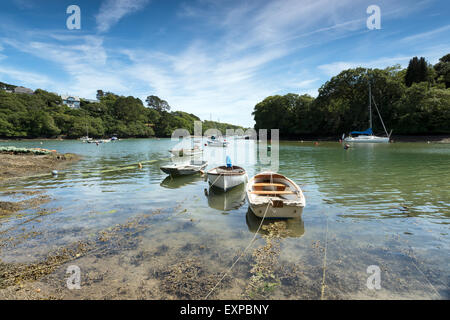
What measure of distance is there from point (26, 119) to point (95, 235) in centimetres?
13293

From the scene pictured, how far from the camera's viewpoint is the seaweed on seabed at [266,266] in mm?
5184

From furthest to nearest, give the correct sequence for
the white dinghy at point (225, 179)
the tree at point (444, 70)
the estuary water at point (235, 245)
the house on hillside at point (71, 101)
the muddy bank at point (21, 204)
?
the house on hillside at point (71, 101) → the tree at point (444, 70) → the white dinghy at point (225, 179) → the muddy bank at point (21, 204) → the estuary water at point (235, 245)

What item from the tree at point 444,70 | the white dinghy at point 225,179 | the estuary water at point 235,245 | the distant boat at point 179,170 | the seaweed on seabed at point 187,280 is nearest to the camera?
the seaweed on seabed at point 187,280

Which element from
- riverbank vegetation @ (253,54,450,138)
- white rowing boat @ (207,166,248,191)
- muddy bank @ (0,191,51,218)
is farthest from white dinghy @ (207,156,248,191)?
riverbank vegetation @ (253,54,450,138)

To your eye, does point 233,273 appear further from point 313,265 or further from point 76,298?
point 76,298

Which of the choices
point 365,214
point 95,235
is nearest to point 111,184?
point 95,235

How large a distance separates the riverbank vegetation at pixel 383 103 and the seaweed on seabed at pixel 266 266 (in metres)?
76.4

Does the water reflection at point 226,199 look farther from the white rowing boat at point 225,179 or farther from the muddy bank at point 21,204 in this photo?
the muddy bank at point 21,204

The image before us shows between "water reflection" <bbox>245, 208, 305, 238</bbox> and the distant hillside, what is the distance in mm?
128732

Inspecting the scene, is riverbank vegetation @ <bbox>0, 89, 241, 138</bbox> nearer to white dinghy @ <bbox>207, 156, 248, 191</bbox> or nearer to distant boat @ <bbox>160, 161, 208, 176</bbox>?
distant boat @ <bbox>160, 161, 208, 176</bbox>

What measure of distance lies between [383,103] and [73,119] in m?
144

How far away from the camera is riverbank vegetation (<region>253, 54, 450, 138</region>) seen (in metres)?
61.7

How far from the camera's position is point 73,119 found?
119m

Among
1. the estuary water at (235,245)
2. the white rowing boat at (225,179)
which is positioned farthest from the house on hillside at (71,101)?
the white rowing boat at (225,179)
